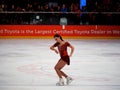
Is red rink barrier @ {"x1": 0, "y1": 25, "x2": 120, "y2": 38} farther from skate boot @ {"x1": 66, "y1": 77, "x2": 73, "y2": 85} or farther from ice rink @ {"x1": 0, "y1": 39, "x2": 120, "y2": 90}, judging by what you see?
skate boot @ {"x1": 66, "y1": 77, "x2": 73, "y2": 85}

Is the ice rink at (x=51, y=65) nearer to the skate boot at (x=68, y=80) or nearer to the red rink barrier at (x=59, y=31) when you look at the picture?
the skate boot at (x=68, y=80)

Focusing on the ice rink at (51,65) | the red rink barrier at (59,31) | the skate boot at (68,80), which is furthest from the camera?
the red rink barrier at (59,31)

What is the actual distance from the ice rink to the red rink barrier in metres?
0.92

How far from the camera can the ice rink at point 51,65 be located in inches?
432

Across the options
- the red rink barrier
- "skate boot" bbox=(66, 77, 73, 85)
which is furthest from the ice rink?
the red rink barrier

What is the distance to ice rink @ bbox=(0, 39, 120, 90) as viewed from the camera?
10969mm

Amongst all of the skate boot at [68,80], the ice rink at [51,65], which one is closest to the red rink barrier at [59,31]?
the ice rink at [51,65]

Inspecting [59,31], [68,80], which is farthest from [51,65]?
[59,31]

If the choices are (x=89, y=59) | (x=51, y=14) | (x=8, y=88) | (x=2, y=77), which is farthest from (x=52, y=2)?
(x=8, y=88)

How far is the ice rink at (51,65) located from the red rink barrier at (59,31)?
92 centimetres

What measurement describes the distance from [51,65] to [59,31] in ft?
29.0

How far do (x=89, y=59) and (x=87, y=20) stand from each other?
23.4 ft

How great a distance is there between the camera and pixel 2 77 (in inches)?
468

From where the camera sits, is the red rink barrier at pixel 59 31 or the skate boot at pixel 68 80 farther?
the red rink barrier at pixel 59 31
